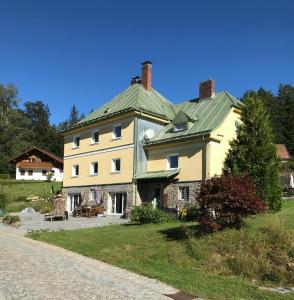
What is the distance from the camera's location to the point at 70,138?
137 ft

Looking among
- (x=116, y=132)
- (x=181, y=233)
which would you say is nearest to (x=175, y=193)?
(x=116, y=132)

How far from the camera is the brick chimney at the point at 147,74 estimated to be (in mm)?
38875

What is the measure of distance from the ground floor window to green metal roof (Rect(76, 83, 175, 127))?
6906 millimetres

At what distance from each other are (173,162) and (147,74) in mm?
10294

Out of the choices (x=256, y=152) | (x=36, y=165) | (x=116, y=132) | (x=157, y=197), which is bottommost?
(x=157, y=197)

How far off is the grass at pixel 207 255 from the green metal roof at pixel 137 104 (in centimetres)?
1767

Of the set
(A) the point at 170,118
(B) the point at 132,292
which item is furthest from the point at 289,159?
(B) the point at 132,292

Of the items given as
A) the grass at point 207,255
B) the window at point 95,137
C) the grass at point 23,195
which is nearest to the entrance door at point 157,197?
the window at point 95,137

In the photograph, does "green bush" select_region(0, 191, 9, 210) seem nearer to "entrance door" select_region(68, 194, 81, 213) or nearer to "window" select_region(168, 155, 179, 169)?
"entrance door" select_region(68, 194, 81, 213)

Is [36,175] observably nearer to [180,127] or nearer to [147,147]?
[147,147]

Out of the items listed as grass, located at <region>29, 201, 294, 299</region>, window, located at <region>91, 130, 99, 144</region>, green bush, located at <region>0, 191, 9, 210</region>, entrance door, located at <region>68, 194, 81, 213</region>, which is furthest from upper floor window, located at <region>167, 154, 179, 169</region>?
green bush, located at <region>0, 191, 9, 210</region>

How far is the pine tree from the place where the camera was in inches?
1073

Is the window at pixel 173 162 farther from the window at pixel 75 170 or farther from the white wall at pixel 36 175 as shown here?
the white wall at pixel 36 175

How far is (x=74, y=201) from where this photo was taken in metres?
40.3
